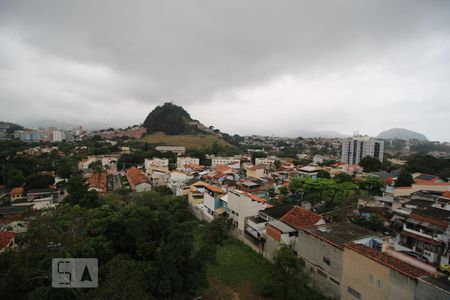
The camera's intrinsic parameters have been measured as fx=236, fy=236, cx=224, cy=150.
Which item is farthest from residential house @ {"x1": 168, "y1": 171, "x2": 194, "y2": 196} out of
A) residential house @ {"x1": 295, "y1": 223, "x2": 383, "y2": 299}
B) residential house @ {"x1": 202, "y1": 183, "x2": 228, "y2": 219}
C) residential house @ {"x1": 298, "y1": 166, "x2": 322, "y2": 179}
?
residential house @ {"x1": 295, "y1": 223, "x2": 383, "y2": 299}

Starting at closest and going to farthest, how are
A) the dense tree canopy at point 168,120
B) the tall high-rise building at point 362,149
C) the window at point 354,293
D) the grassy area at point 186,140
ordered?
the window at point 354,293, the tall high-rise building at point 362,149, the grassy area at point 186,140, the dense tree canopy at point 168,120

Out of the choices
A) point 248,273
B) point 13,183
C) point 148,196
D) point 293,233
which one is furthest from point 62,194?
point 293,233

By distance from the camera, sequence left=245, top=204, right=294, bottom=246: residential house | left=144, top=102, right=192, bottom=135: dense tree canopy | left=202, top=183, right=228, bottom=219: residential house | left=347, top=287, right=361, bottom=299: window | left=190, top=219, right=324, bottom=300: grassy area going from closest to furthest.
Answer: left=347, top=287, right=361, bottom=299: window → left=190, top=219, right=324, bottom=300: grassy area → left=245, top=204, right=294, bottom=246: residential house → left=202, top=183, right=228, bottom=219: residential house → left=144, top=102, right=192, bottom=135: dense tree canopy

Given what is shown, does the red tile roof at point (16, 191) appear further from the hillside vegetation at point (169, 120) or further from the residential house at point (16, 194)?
the hillside vegetation at point (169, 120)

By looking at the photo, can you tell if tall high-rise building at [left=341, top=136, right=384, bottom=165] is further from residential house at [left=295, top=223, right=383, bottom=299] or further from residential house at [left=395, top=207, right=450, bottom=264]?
residential house at [left=295, top=223, right=383, bottom=299]

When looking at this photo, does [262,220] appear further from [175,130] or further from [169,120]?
[169,120]

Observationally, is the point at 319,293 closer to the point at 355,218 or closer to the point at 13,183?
the point at 355,218

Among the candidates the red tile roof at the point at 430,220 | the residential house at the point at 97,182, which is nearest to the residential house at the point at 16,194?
the residential house at the point at 97,182
